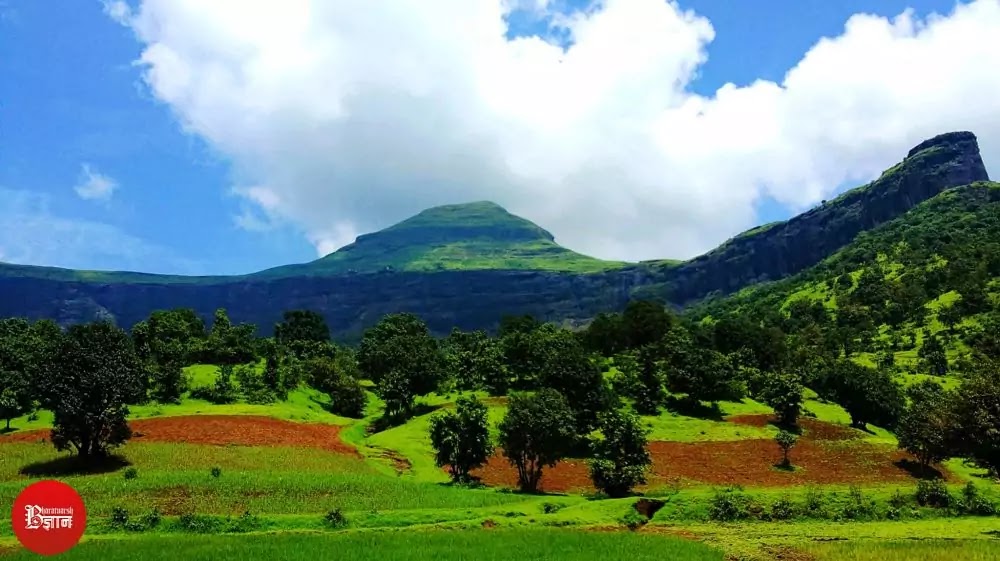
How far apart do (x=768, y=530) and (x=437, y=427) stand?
30.9 m

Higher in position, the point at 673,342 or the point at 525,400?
the point at 673,342

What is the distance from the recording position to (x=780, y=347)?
436 ft

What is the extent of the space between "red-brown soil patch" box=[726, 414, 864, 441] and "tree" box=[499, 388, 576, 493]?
132ft

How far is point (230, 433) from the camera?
6719cm

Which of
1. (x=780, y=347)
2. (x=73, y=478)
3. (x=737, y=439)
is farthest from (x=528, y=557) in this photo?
(x=780, y=347)

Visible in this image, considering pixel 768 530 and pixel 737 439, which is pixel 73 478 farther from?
pixel 737 439

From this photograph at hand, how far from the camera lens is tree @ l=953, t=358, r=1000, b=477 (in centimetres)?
3462

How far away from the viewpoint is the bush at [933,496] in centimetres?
4009

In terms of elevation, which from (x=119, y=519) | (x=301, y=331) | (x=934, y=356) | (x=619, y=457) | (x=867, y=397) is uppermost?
(x=301, y=331)

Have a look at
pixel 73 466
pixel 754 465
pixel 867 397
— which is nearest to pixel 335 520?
pixel 73 466

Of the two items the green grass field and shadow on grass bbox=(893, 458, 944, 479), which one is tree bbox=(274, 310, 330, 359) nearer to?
the green grass field

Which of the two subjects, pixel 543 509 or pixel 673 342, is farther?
pixel 673 342

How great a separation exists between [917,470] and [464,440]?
47.9 metres

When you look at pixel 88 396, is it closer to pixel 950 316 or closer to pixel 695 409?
pixel 695 409
